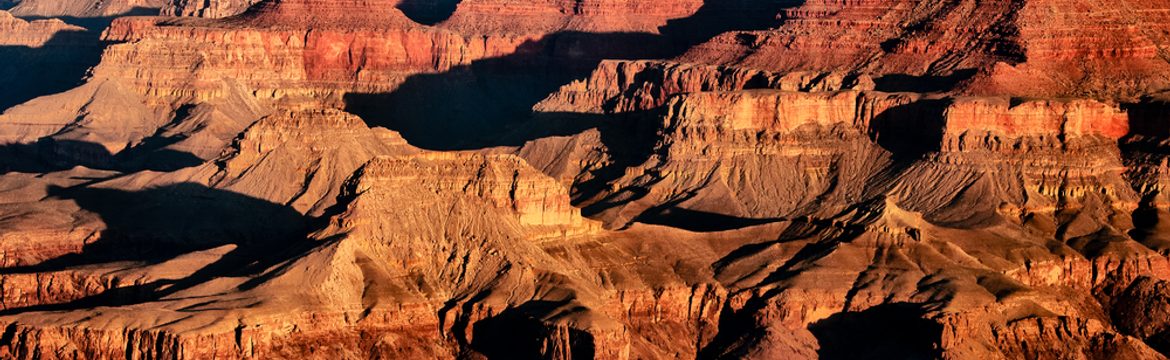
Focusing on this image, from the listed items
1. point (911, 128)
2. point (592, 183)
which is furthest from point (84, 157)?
point (911, 128)

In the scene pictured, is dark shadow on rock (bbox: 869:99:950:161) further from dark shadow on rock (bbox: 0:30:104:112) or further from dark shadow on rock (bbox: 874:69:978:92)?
dark shadow on rock (bbox: 0:30:104:112)

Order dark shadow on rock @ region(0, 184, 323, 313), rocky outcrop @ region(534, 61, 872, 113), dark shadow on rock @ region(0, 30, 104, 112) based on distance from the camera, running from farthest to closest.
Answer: dark shadow on rock @ region(0, 30, 104, 112)
rocky outcrop @ region(534, 61, 872, 113)
dark shadow on rock @ region(0, 184, 323, 313)

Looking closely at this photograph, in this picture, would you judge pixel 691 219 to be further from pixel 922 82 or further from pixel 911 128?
pixel 922 82

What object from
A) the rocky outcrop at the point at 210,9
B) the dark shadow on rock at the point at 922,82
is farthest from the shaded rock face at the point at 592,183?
the rocky outcrop at the point at 210,9

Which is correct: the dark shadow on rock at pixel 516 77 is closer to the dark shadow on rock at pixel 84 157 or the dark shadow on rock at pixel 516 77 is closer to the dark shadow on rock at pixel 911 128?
the dark shadow on rock at pixel 84 157

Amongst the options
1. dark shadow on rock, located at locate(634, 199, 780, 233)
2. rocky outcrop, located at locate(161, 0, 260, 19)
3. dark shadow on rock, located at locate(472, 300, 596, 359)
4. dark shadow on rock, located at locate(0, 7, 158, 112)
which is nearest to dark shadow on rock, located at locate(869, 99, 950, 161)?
dark shadow on rock, located at locate(634, 199, 780, 233)
